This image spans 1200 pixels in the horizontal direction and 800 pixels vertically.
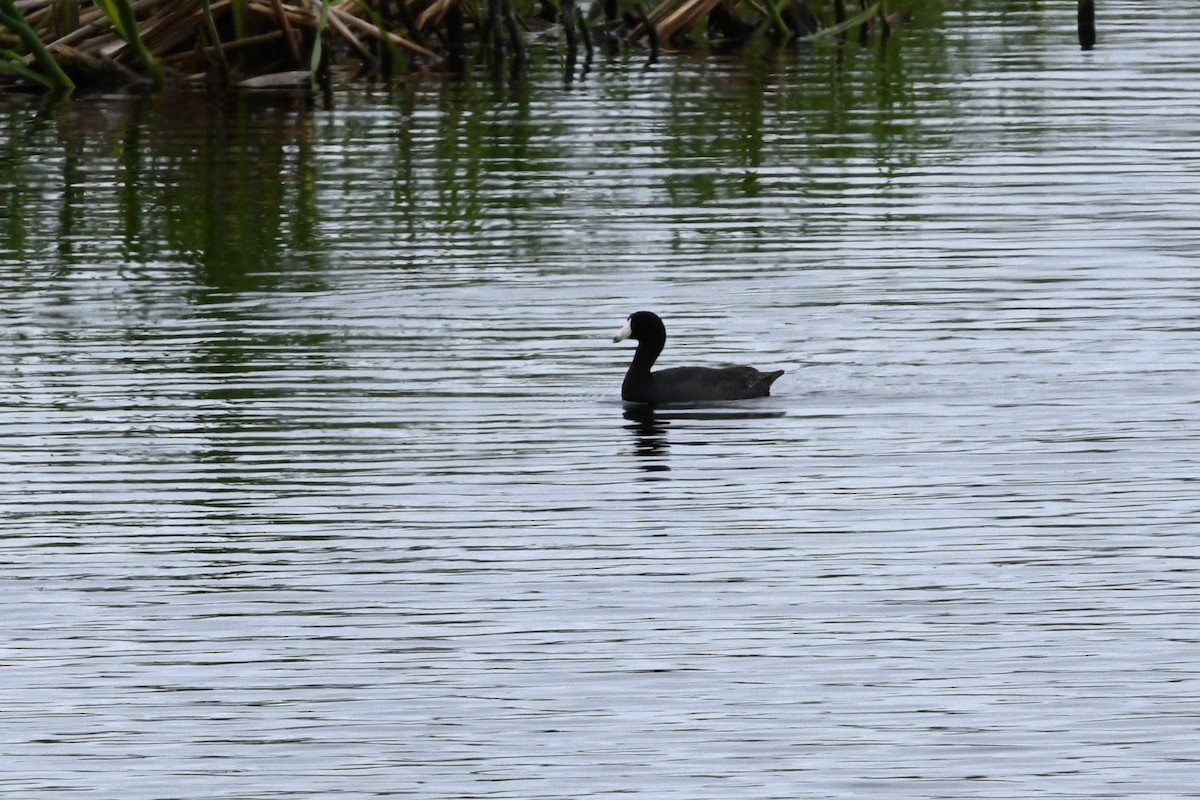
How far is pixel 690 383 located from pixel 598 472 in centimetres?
196

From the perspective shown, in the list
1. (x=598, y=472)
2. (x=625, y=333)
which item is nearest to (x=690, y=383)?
(x=625, y=333)

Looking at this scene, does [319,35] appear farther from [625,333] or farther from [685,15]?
[625,333]

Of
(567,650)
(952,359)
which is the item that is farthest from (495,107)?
(567,650)

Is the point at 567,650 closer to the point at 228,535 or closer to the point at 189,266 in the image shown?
the point at 228,535

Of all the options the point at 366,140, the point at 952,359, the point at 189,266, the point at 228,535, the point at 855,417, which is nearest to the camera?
the point at 228,535

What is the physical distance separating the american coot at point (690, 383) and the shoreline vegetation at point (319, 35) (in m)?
12.7

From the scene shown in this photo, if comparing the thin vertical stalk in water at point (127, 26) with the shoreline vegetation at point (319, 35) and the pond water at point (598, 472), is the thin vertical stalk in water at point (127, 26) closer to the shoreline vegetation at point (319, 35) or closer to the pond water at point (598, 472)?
the shoreline vegetation at point (319, 35)

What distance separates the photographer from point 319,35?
27172 mm

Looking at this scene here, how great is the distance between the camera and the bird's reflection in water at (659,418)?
13.0m

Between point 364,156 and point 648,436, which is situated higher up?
point 364,156

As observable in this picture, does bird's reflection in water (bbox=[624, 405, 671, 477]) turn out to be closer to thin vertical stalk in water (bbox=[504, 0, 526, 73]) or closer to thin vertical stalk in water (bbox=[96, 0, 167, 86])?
thin vertical stalk in water (bbox=[96, 0, 167, 86])

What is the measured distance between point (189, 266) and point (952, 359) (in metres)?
6.70

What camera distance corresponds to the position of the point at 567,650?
9.30 meters

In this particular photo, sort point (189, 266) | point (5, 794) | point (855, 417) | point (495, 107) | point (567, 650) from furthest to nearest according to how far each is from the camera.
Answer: point (495, 107) < point (189, 266) < point (855, 417) < point (567, 650) < point (5, 794)
